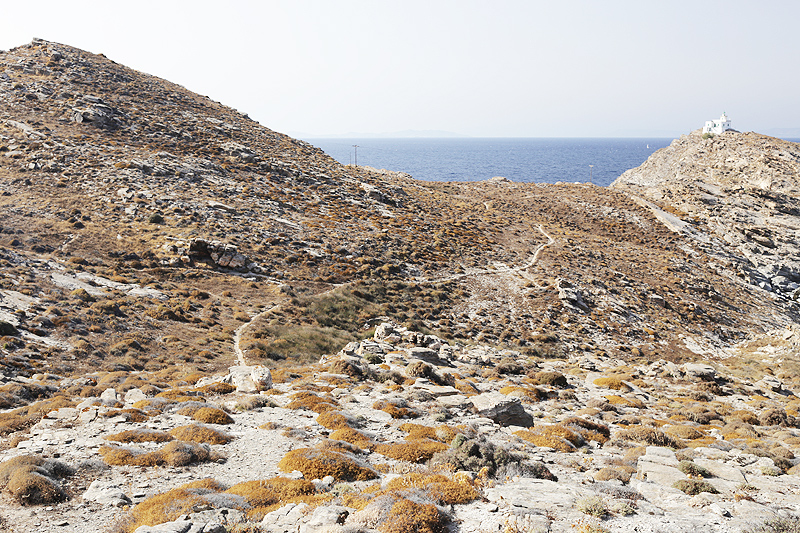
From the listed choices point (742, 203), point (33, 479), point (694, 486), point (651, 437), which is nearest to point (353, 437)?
point (33, 479)

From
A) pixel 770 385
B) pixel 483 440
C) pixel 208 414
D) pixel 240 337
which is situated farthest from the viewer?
pixel 240 337

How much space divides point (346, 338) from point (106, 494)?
24.6m

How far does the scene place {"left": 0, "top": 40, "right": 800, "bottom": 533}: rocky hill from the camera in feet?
36.7

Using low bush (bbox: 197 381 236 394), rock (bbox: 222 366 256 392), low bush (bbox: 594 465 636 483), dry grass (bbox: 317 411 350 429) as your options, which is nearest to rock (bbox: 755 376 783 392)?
low bush (bbox: 594 465 636 483)

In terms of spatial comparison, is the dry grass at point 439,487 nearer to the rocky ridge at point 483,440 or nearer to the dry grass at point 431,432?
the rocky ridge at point 483,440

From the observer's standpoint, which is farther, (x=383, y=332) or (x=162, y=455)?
(x=383, y=332)

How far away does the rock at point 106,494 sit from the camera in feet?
34.3

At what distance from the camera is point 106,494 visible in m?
10.7

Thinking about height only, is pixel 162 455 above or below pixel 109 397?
above

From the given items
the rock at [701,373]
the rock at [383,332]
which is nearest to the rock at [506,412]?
the rock at [383,332]

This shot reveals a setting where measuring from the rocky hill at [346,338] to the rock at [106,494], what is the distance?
0.06 meters

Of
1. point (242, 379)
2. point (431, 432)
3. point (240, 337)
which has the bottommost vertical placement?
point (240, 337)

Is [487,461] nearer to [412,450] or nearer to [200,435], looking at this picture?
[412,450]

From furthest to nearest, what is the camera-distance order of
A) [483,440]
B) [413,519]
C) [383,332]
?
1. [383,332]
2. [483,440]
3. [413,519]
